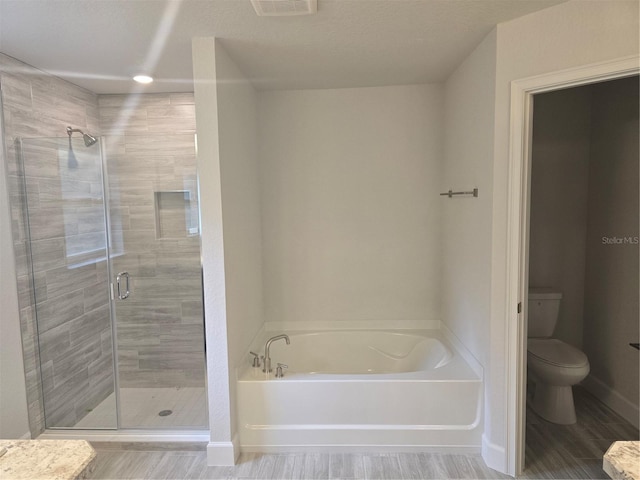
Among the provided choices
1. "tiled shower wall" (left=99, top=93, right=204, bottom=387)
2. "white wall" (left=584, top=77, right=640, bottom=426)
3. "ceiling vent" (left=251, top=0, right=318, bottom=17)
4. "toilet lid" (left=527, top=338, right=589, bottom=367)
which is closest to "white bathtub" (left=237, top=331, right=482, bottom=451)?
"toilet lid" (left=527, top=338, right=589, bottom=367)

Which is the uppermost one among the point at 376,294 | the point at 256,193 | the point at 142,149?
the point at 142,149

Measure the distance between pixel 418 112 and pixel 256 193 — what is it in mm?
1418

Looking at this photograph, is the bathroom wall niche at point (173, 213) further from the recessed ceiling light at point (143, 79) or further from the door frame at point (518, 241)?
the door frame at point (518, 241)

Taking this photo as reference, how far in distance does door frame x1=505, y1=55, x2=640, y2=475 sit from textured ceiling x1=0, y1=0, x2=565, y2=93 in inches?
14.4

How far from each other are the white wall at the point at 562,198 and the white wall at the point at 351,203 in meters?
0.78

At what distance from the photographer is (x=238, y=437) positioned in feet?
7.74

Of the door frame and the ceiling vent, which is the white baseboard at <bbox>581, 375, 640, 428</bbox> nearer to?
the door frame

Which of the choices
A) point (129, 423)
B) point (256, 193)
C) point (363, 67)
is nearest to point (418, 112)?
point (363, 67)

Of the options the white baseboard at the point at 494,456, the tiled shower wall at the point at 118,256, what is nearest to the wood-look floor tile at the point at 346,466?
the white baseboard at the point at 494,456

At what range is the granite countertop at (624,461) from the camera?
32.4 inches

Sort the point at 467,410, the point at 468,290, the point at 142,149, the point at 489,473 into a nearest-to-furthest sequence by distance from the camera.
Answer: the point at 489,473
the point at 467,410
the point at 468,290
the point at 142,149

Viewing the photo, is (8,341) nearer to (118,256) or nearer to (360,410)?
(118,256)

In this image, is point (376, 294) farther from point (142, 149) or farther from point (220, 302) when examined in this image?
point (142, 149)

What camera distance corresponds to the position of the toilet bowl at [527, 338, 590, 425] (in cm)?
251
